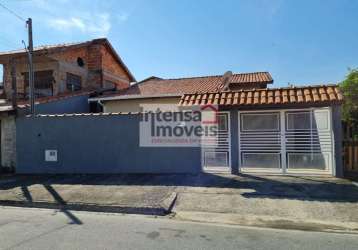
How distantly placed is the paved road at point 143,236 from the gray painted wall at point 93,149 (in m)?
4.47

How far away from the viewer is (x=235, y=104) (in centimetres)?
996

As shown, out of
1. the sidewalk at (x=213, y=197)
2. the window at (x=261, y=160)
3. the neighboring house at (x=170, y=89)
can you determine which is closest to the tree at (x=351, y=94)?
the neighboring house at (x=170, y=89)

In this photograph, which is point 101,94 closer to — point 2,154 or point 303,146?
point 2,154

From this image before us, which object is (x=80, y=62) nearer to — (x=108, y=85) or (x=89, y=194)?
(x=108, y=85)

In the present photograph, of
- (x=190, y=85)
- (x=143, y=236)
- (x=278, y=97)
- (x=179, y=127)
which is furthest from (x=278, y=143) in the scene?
(x=190, y=85)

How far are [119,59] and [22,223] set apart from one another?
1825cm

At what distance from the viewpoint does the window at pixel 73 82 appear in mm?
19000

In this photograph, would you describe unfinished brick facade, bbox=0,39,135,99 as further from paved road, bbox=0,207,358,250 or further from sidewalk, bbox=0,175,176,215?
paved road, bbox=0,207,358,250

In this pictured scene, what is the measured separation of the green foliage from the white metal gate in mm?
12068

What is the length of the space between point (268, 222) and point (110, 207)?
3565 millimetres

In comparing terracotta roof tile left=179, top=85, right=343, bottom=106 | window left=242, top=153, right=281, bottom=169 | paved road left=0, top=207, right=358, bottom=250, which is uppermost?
terracotta roof tile left=179, top=85, right=343, bottom=106

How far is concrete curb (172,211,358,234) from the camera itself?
566 cm

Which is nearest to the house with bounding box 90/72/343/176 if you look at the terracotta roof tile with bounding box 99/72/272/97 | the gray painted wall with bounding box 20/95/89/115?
the terracotta roof tile with bounding box 99/72/272/97

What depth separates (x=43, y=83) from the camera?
18469 millimetres
